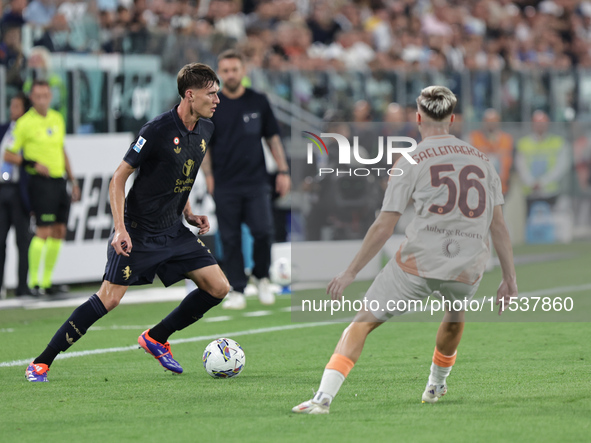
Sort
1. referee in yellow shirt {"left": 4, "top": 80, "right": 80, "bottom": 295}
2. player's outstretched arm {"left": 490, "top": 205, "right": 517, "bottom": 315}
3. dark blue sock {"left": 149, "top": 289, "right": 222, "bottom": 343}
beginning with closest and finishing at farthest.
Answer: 1. player's outstretched arm {"left": 490, "top": 205, "right": 517, "bottom": 315}
2. dark blue sock {"left": 149, "top": 289, "right": 222, "bottom": 343}
3. referee in yellow shirt {"left": 4, "top": 80, "right": 80, "bottom": 295}

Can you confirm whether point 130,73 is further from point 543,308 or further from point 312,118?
point 543,308

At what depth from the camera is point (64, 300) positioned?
1117cm

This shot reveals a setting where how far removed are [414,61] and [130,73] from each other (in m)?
6.24

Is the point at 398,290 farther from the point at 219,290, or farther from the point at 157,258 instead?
the point at 157,258

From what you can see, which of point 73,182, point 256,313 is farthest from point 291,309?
point 73,182

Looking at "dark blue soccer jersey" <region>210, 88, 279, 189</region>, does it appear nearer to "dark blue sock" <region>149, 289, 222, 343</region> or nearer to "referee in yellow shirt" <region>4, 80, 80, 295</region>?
"referee in yellow shirt" <region>4, 80, 80, 295</region>

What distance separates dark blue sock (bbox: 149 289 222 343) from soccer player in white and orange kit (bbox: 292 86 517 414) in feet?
5.37

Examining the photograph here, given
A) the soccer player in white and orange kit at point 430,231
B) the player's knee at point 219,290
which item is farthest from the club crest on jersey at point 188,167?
the soccer player in white and orange kit at point 430,231

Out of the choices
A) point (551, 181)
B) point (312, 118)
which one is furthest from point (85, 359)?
point (551, 181)

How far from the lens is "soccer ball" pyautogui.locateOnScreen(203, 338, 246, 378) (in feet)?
21.4

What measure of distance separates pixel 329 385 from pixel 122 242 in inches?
65.5

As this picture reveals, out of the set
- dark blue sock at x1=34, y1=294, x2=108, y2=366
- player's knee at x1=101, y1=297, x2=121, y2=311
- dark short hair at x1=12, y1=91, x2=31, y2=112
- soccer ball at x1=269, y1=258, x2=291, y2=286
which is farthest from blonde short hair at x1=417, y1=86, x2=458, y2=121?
dark short hair at x1=12, y1=91, x2=31, y2=112

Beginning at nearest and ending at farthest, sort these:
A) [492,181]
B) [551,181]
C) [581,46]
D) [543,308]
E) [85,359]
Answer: [492,181] < [85,359] < [543,308] < [551,181] < [581,46]

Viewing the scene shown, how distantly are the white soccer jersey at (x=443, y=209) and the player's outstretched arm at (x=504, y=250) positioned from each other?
11 cm
